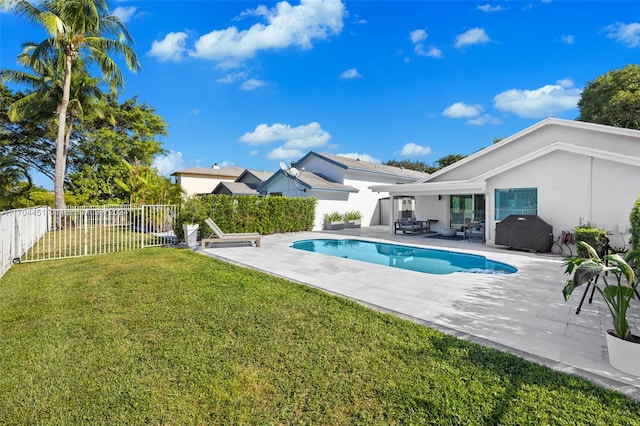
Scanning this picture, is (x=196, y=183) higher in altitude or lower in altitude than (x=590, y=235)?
higher

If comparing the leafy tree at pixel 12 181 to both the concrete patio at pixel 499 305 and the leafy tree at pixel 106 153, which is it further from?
the concrete patio at pixel 499 305

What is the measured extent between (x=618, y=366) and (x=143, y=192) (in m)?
24.9

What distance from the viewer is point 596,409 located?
2877mm

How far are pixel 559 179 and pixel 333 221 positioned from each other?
1381 centimetres

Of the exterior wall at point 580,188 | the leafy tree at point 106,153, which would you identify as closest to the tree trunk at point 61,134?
the leafy tree at point 106,153

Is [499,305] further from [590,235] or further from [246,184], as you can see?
[246,184]

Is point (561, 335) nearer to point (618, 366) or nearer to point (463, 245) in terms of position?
point (618, 366)

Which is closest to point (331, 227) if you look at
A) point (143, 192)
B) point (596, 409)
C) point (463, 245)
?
point (463, 245)

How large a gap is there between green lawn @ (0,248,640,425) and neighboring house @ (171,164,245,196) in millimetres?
38644

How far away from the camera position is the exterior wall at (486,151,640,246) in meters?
10.9

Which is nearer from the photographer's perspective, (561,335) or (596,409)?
(596,409)

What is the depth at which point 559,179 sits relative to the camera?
1235 centimetres

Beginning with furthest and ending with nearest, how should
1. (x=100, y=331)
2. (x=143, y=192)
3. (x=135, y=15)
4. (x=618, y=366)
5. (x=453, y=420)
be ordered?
(x=143, y=192) < (x=135, y=15) < (x=100, y=331) < (x=618, y=366) < (x=453, y=420)

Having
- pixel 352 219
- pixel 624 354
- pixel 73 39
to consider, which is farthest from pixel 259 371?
pixel 73 39
